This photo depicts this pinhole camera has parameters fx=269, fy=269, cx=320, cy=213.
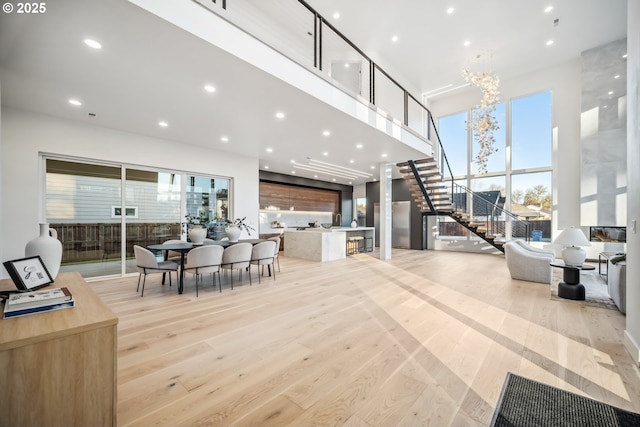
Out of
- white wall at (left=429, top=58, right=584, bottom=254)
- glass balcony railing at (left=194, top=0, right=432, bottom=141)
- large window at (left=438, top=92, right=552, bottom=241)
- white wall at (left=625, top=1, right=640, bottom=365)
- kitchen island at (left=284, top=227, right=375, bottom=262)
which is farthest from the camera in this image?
large window at (left=438, top=92, right=552, bottom=241)

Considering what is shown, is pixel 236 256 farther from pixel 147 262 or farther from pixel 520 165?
pixel 520 165

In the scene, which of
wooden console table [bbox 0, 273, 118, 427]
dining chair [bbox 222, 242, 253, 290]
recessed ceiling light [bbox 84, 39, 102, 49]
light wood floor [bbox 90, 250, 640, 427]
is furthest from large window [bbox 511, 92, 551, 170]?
wooden console table [bbox 0, 273, 118, 427]

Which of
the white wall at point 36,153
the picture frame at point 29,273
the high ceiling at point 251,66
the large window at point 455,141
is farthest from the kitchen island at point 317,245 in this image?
the picture frame at point 29,273

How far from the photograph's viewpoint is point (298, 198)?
11227 mm

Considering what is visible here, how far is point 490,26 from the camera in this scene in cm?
673

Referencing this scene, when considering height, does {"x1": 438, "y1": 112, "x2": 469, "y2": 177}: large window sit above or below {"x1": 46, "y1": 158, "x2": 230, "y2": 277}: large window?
above

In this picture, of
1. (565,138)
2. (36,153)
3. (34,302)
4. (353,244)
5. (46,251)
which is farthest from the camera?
(353,244)

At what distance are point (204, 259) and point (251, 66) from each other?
9.72 ft

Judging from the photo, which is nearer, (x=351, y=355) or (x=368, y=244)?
(x=351, y=355)

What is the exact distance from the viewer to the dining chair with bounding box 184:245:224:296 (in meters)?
4.31

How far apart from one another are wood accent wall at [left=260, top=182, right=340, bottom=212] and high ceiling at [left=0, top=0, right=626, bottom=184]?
116cm

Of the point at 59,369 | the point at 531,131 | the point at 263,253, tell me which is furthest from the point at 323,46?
the point at 59,369

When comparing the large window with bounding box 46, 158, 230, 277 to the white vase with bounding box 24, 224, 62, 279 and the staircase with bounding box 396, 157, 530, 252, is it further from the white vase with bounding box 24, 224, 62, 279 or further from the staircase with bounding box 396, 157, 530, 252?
the staircase with bounding box 396, 157, 530, 252

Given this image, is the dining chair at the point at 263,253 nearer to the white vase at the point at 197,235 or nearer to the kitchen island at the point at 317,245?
the white vase at the point at 197,235
